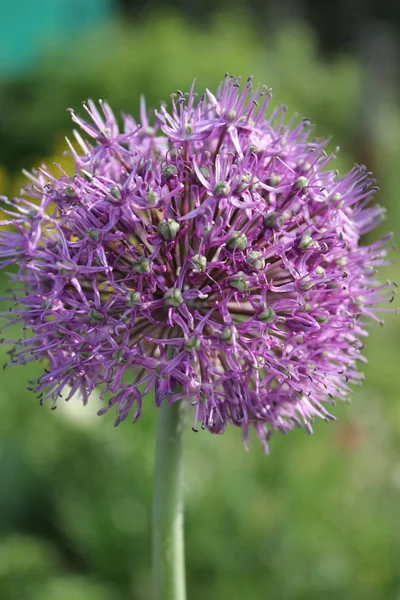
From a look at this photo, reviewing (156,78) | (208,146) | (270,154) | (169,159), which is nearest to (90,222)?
(169,159)

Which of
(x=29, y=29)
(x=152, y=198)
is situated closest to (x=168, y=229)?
(x=152, y=198)

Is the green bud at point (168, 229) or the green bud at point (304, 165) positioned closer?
the green bud at point (168, 229)

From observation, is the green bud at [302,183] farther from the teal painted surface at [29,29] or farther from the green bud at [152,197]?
the teal painted surface at [29,29]

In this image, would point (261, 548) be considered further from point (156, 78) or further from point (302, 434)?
point (156, 78)

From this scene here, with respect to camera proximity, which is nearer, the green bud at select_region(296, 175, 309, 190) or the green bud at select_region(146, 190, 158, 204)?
the green bud at select_region(146, 190, 158, 204)

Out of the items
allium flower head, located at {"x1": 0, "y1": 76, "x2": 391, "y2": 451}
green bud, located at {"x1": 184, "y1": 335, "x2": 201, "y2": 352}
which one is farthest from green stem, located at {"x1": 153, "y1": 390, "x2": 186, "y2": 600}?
green bud, located at {"x1": 184, "y1": 335, "x2": 201, "y2": 352}

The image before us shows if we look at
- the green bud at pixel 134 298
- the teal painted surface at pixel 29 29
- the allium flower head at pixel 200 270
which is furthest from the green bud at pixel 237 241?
the teal painted surface at pixel 29 29

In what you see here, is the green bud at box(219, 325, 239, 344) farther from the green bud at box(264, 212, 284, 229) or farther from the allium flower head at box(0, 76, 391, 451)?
the green bud at box(264, 212, 284, 229)

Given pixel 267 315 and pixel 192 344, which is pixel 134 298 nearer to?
pixel 192 344
